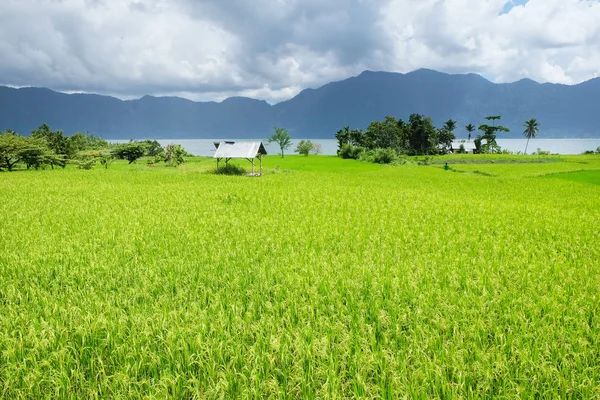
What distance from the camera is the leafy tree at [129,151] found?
72.1 m

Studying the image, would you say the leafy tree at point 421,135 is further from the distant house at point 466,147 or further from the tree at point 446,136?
the distant house at point 466,147

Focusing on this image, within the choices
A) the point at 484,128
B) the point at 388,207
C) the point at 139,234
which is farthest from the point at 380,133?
the point at 139,234

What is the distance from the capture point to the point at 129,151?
7262 centimetres

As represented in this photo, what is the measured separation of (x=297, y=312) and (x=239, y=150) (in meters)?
35.9

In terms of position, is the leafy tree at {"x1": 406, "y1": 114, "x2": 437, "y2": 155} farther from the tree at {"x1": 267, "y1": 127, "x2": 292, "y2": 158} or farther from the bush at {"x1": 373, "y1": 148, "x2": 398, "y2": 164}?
the tree at {"x1": 267, "y1": 127, "x2": 292, "y2": 158}

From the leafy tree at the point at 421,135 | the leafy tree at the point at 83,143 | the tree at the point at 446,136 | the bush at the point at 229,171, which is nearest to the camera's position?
the bush at the point at 229,171

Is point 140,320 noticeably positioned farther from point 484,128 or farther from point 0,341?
point 484,128

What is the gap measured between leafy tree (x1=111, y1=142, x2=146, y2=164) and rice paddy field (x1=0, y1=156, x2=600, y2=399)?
67.5m

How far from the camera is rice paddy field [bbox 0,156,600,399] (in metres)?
3.42

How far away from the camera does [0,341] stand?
13.6 feet

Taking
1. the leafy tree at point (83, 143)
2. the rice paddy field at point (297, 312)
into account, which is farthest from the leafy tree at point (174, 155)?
the rice paddy field at point (297, 312)

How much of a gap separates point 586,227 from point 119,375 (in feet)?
44.3

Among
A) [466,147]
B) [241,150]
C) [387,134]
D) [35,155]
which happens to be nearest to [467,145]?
[466,147]

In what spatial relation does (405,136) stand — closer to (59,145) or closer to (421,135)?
(421,135)
